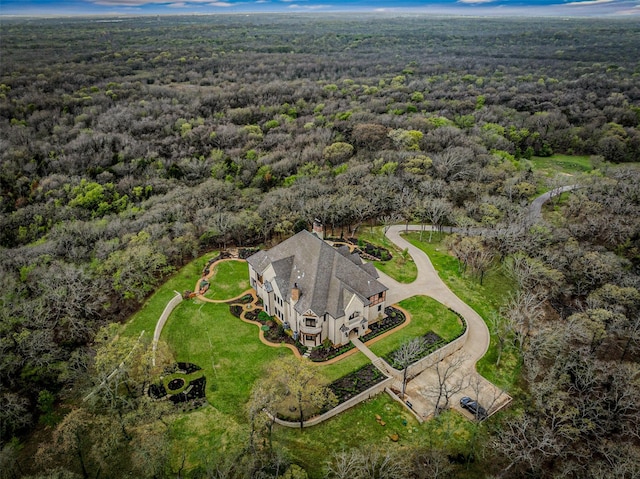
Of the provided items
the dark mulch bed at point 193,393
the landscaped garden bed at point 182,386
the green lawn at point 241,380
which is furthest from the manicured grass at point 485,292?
the landscaped garden bed at point 182,386

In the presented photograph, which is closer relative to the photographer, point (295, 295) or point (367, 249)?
point (295, 295)

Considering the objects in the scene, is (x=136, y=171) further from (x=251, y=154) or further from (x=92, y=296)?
(x=92, y=296)

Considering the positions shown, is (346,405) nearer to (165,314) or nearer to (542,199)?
(165,314)

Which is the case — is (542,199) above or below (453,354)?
below

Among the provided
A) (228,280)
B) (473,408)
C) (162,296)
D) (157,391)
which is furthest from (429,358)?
(162,296)

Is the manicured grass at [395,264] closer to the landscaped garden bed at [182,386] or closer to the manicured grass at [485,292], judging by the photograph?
the manicured grass at [485,292]

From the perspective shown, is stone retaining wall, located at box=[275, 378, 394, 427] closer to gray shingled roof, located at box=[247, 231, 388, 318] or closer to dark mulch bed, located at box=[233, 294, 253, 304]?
gray shingled roof, located at box=[247, 231, 388, 318]

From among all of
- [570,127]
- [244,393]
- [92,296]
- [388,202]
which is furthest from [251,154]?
[570,127]
